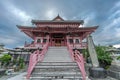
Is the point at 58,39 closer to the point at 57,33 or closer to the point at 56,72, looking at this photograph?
the point at 57,33

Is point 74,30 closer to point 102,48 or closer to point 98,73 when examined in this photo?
point 102,48

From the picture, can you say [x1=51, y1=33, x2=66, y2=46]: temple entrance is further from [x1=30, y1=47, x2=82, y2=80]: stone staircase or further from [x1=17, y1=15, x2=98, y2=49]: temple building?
[x1=30, y1=47, x2=82, y2=80]: stone staircase

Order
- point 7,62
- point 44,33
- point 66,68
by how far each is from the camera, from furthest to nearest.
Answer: point 44,33, point 7,62, point 66,68

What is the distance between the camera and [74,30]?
47.9 ft

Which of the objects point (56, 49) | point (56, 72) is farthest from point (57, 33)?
point (56, 72)

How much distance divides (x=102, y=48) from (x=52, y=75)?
20.9 feet

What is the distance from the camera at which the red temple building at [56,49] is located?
Result: 523 centimetres

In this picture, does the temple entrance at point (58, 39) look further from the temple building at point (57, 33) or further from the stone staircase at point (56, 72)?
the stone staircase at point (56, 72)

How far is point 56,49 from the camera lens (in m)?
11.1

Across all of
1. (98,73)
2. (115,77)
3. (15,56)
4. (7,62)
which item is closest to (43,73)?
(98,73)

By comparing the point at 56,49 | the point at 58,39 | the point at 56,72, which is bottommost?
the point at 56,72

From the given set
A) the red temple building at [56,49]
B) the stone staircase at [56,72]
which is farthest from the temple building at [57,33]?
the stone staircase at [56,72]

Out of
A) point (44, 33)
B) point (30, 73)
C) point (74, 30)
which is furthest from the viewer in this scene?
point (44, 33)

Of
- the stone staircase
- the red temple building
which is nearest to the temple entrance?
the red temple building
